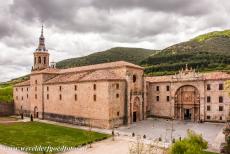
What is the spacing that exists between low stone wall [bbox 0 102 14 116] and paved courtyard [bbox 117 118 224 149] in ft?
121

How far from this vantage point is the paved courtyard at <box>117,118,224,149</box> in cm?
3192

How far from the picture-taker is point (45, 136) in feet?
112

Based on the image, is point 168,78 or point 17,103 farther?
point 17,103

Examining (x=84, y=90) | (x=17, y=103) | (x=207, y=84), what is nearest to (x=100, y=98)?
(x=84, y=90)

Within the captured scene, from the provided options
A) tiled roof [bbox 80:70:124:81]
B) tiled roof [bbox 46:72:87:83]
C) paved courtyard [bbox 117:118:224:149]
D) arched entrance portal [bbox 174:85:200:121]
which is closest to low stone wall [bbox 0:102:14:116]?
tiled roof [bbox 46:72:87:83]

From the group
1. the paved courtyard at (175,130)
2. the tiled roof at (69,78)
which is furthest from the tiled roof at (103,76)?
the paved courtyard at (175,130)

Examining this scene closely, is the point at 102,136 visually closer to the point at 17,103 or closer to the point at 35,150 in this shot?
the point at 35,150

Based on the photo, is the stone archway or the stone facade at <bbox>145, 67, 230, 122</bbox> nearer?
the stone facade at <bbox>145, 67, 230, 122</bbox>

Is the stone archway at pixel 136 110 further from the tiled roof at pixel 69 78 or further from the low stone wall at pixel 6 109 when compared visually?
the low stone wall at pixel 6 109

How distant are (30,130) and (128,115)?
1585 centimetres

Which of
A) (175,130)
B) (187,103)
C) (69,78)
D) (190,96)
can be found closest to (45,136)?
(69,78)

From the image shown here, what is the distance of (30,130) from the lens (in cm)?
3881

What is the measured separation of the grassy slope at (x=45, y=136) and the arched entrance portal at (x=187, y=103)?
1851cm

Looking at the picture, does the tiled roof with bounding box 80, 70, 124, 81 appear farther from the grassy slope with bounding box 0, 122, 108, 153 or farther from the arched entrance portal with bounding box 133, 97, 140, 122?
the grassy slope with bounding box 0, 122, 108, 153
